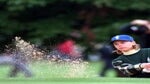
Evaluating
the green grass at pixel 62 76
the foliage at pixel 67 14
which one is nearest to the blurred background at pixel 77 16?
the foliage at pixel 67 14

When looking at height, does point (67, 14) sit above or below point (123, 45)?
above

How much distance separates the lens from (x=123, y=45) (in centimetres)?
225

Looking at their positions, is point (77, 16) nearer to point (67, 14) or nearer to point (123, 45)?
point (67, 14)

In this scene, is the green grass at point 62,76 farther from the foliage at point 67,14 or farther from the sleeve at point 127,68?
the foliage at point 67,14

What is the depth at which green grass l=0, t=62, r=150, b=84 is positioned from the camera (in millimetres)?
2150

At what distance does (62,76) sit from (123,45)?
0.74ft

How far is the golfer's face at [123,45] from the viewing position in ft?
7.26

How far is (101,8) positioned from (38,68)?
14531mm

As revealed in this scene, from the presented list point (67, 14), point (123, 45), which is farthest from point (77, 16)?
point (123, 45)

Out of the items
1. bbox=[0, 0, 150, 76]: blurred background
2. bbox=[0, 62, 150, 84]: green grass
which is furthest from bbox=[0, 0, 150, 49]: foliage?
bbox=[0, 62, 150, 84]: green grass

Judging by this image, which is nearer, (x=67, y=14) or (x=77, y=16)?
(x=77, y=16)

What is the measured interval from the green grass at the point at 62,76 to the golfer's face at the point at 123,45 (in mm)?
100

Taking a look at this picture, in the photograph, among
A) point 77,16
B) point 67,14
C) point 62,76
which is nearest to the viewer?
point 62,76

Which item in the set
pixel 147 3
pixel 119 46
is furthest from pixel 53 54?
pixel 147 3
